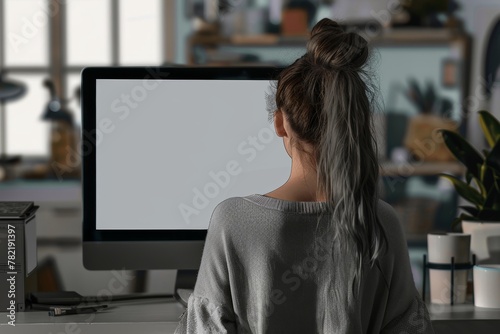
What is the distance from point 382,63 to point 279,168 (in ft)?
5.85

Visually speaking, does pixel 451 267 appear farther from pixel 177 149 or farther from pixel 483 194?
pixel 177 149

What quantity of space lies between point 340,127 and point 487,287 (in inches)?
29.2

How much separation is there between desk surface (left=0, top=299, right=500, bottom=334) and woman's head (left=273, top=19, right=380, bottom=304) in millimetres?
501

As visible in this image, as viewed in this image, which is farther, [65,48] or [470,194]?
[65,48]

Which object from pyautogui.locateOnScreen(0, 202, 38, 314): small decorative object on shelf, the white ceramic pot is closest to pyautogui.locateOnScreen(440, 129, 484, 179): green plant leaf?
the white ceramic pot

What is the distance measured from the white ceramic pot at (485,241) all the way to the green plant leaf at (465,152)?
0.14m

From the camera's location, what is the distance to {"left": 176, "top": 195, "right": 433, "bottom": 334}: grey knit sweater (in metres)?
1.14

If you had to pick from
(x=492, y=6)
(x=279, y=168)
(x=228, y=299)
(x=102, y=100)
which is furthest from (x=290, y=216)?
(x=492, y=6)

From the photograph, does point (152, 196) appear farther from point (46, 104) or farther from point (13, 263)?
point (46, 104)

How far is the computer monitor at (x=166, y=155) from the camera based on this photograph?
5.64 feet

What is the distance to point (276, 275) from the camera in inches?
44.9

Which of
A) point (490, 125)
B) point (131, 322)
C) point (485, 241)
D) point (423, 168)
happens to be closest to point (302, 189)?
point (131, 322)

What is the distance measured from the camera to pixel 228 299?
1185 mm

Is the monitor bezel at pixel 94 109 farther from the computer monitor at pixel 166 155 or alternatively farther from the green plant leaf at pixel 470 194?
the green plant leaf at pixel 470 194
